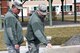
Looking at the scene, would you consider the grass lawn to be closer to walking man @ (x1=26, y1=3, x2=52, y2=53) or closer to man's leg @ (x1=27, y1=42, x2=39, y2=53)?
man's leg @ (x1=27, y1=42, x2=39, y2=53)

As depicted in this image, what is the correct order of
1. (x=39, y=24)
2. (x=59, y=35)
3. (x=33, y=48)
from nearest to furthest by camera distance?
(x=39, y=24), (x=33, y=48), (x=59, y=35)

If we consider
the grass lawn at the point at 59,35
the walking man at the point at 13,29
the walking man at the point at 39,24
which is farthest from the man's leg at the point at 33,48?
the grass lawn at the point at 59,35

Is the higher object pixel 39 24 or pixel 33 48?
pixel 39 24

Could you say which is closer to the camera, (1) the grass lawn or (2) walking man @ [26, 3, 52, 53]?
(2) walking man @ [26, 3, 52, 53]

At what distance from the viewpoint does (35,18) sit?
7293 millimetres

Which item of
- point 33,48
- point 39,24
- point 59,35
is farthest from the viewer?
point 59,35

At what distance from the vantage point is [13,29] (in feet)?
23.9

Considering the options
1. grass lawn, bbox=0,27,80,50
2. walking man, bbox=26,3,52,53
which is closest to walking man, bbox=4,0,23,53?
walking man, bbox=26,3,52,53

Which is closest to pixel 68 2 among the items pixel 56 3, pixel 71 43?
pixel 56 3

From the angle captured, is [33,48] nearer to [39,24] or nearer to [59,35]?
[39,24]

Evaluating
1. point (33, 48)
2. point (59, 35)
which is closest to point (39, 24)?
point (33, 48)

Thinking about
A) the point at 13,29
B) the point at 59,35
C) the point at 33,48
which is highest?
the point at 13,29

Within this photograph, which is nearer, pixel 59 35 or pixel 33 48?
pixel 33 48

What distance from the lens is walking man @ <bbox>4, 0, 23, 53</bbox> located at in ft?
23.7
